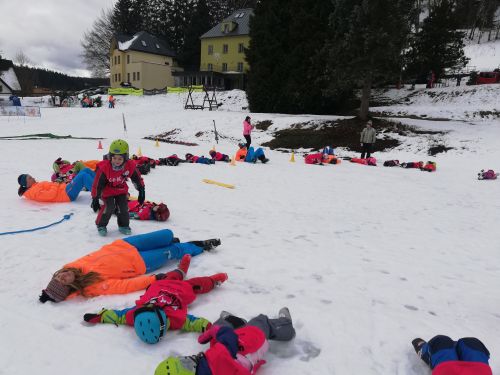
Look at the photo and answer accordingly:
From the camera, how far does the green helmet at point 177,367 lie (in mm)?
2350

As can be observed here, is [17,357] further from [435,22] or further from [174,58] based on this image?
[174,58]

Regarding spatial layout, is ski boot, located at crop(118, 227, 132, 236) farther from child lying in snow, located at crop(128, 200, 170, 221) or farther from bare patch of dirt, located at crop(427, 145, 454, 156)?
bare patch of dirt, located at crop(427, 145, 454, 156)

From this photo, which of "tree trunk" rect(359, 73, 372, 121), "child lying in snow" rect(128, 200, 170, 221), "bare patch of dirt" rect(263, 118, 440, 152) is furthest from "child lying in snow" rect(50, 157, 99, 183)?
"tree trunk" rect(359, 73, 372, 121)

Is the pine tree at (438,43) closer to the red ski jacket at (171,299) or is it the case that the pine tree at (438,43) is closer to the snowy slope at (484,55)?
the snowy slope at (484,55)

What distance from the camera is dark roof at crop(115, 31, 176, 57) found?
54.5 meters

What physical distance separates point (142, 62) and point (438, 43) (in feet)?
130

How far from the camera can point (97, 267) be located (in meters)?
3.84

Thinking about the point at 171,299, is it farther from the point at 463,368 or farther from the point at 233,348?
the point at 463,368

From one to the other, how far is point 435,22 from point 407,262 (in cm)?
2760

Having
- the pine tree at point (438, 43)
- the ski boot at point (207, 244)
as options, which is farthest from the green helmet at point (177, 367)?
the pine tree at point (438, 43)

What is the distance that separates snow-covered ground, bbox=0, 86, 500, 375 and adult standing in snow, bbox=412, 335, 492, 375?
0.21 m

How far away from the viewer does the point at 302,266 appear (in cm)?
470

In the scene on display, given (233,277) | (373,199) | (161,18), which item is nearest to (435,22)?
(373,199)

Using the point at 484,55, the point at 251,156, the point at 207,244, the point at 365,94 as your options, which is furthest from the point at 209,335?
the point at 484,55
